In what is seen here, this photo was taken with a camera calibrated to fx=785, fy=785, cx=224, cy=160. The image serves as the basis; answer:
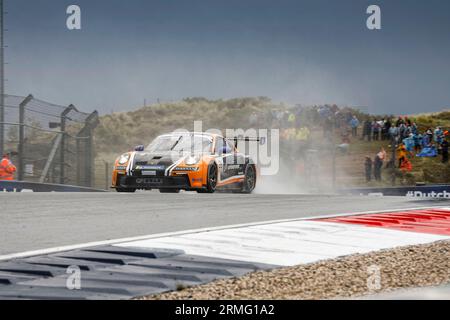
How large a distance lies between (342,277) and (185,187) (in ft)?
30.4

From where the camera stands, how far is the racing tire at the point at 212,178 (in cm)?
1580

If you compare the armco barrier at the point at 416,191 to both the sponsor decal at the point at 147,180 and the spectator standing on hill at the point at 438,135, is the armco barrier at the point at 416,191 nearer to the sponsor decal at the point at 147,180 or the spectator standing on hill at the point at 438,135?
the sponsor decal at the point at 147,180

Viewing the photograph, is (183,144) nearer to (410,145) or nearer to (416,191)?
(416,191)

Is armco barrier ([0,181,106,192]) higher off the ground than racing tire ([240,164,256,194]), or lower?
lower

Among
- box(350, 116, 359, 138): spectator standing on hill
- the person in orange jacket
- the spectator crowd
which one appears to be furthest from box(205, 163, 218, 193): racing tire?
box(350, 116, 359, 138): spectator standing on hill

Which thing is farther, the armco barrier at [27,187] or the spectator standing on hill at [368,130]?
the spectator standing on hill at [368,130]

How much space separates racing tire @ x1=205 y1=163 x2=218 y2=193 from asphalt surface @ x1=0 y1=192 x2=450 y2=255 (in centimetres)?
112

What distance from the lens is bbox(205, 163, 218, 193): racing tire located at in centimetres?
1580

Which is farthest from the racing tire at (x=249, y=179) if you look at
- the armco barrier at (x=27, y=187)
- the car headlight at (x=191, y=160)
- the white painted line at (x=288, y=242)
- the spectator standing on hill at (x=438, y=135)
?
the spectator standing on hill at (x=438, y=135)

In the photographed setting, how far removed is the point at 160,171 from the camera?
15.5 metres

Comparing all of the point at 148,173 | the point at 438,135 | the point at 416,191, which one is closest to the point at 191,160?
the point at 148,173

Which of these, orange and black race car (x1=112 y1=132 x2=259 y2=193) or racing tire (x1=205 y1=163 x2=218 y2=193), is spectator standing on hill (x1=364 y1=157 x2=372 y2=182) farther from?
racing tire (x1=205 y1=163 x2=218 y2=193)

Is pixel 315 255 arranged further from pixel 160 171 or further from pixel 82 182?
pixel 82 182
